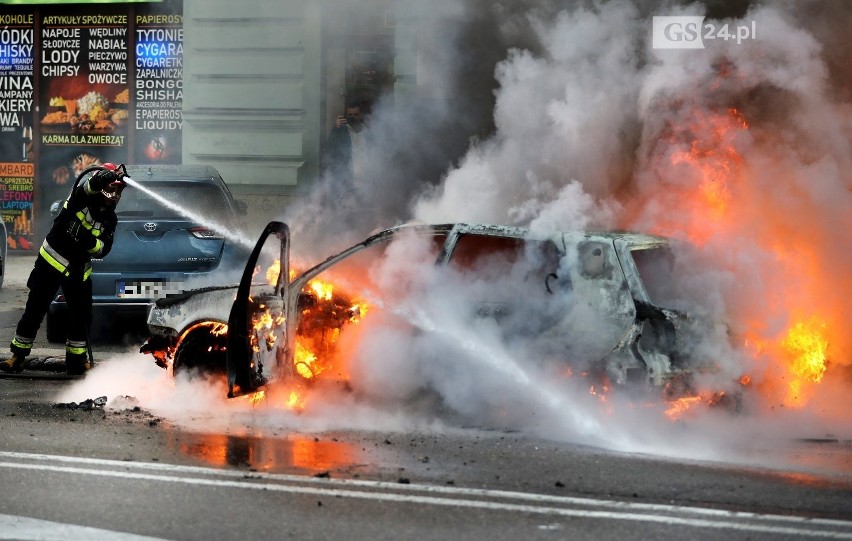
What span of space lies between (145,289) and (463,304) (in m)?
3.85

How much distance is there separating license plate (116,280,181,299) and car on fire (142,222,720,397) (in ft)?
7.32

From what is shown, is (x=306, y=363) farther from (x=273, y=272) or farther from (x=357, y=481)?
(x=357, y=481)

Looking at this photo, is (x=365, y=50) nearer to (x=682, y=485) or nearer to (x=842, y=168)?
(x=842, y=168)

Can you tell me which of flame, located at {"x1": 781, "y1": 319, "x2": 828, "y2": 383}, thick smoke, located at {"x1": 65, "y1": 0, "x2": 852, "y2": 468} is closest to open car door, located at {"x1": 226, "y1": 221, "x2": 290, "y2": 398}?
thick smoke, located at {"x1": 65, "y1": 0, "x2": 852, "y2": 468}

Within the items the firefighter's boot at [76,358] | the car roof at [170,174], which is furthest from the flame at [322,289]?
the car roof at [170,174]

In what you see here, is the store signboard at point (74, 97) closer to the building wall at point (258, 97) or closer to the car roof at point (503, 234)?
the building wall at point (258, 97)

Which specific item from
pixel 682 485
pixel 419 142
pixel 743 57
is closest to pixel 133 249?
pixel 419 142

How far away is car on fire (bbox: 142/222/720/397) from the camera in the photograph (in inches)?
297

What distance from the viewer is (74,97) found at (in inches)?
731

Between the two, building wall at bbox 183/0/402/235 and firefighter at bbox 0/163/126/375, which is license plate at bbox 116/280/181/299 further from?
building wall at bbox 183/0/402/235

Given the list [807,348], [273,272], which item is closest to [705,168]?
[807,348]

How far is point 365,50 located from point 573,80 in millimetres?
5671

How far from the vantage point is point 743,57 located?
9.93 meters

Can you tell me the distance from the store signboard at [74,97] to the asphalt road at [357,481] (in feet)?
33.2
